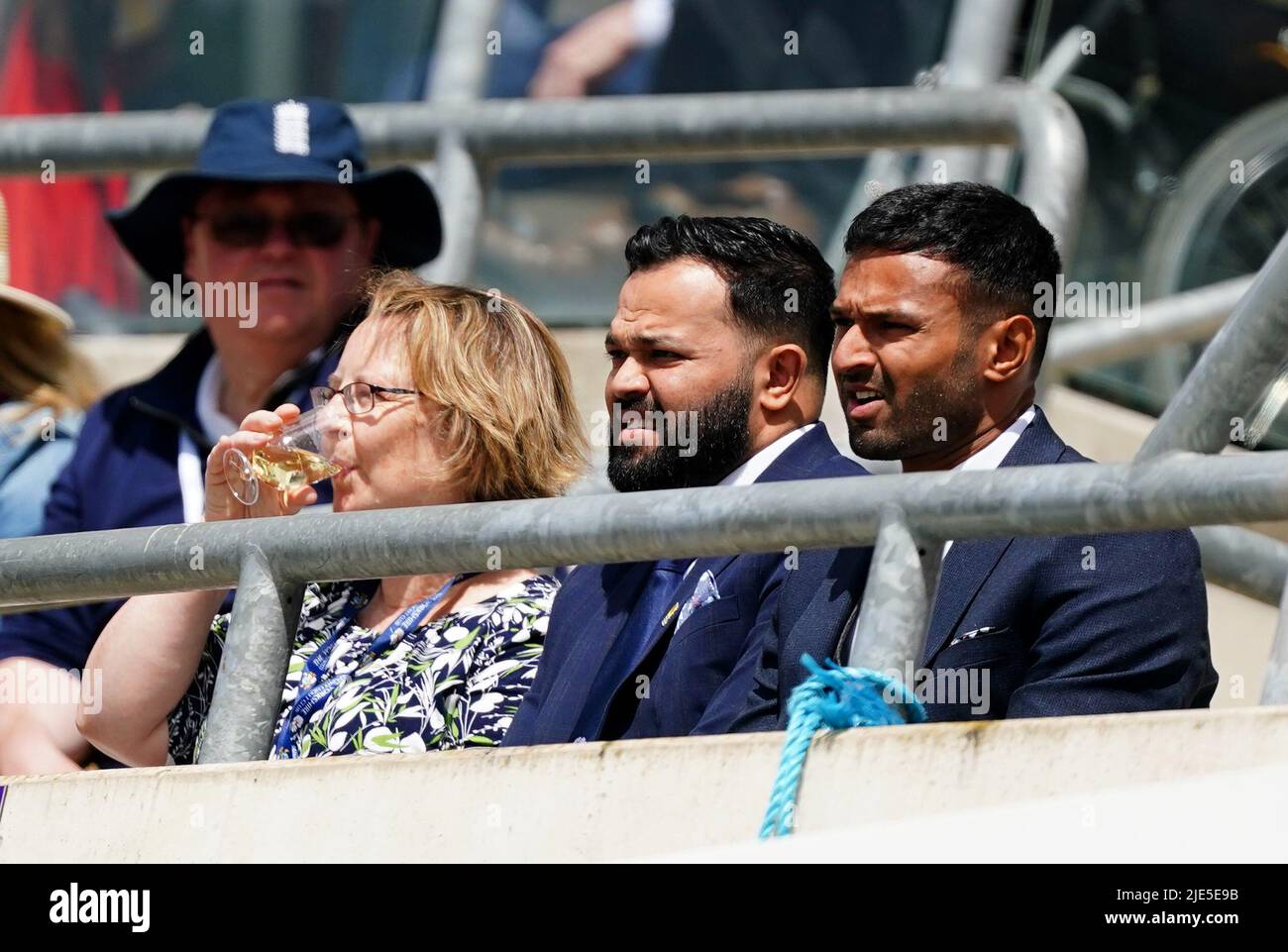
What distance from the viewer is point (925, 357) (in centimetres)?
321

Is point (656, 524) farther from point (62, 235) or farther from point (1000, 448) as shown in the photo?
point (62, 235)

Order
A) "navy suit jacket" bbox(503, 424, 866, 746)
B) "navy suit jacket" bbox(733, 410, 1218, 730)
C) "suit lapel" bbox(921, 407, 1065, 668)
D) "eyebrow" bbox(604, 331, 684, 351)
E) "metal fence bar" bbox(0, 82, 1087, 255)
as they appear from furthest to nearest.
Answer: "metal fence bar" bbox(0, 82, 1087, 255) < "eyebrow" bbox(604, 331, 684, 351) < "navy suit jacket" bbox(503, 424, 866, 746) < "suit lapel" bbox(921, 407, 1065, 668) < "navy suit jacket" bbox(733, 410, 1218, 730)

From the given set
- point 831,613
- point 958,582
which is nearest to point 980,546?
point 958,582

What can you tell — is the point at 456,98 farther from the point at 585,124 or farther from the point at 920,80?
the point at 920,80

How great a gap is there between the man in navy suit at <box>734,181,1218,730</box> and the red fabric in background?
4.61 metres

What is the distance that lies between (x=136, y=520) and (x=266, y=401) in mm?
329

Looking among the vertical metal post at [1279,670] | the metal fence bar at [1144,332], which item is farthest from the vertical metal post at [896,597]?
the metal fence bar at [1144,332]

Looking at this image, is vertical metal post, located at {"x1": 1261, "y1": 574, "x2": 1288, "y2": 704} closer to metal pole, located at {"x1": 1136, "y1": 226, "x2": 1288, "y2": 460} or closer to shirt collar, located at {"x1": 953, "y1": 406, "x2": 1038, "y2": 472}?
metal pole, located at {"x1": 1136, "y1": 226, "x2": 1288, "y2": 460}

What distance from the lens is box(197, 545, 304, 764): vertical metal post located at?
287 centimetres

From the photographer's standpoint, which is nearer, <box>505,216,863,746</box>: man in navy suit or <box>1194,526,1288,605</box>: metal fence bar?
<box>505,216,863,746</box>: man in navy suit

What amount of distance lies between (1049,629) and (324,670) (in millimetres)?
1187

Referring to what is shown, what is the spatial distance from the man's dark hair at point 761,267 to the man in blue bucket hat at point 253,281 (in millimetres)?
838

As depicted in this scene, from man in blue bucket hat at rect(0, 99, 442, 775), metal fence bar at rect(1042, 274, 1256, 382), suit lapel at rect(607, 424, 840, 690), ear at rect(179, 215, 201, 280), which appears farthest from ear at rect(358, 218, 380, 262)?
metal fence bar at rect(1042, 274, 1256, 382)
